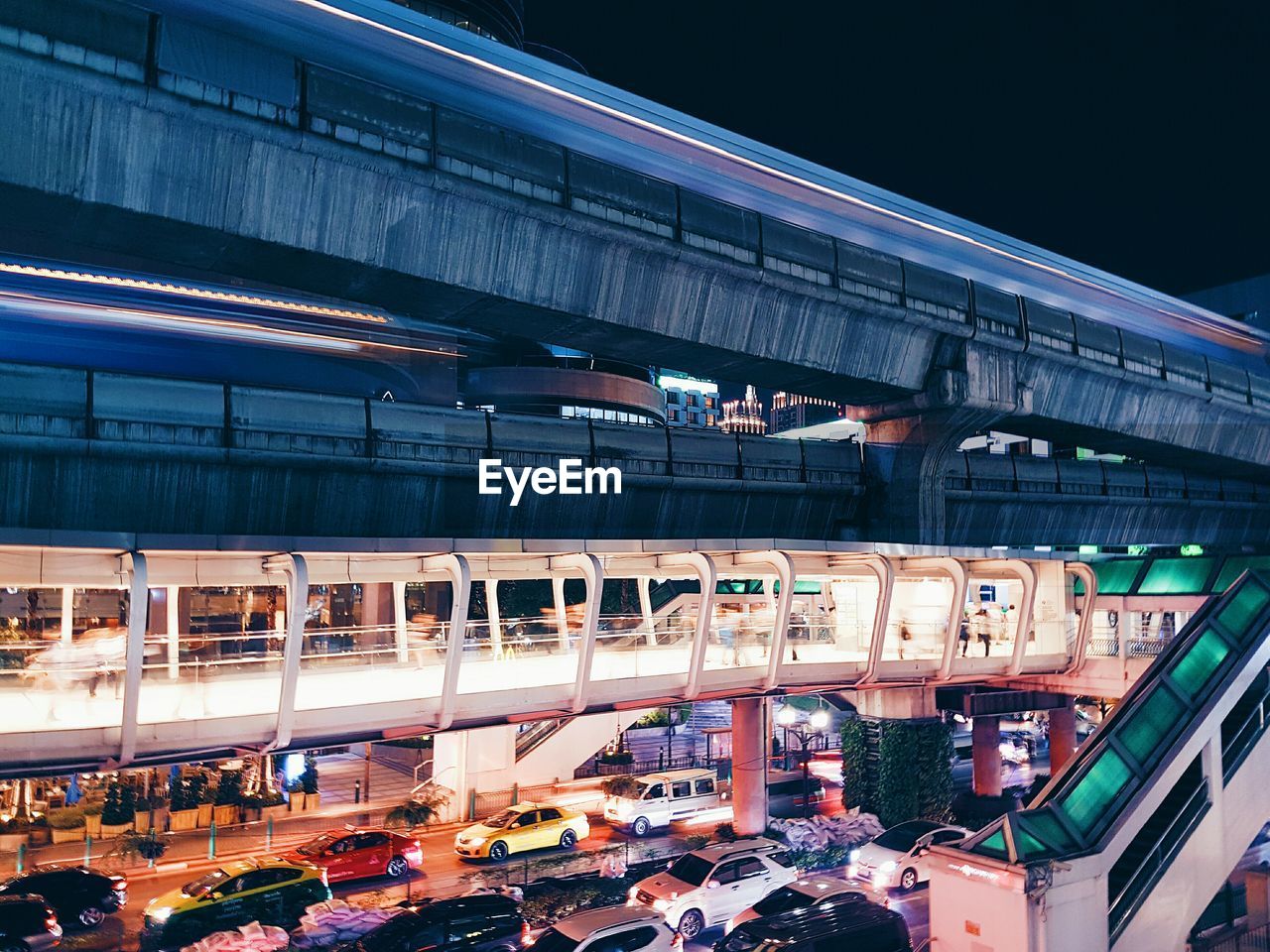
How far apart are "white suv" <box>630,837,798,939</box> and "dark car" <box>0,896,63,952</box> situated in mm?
11272

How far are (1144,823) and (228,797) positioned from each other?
82.3 feet

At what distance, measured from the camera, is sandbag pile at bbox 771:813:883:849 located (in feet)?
82.6

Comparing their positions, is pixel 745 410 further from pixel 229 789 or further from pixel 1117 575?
pixel 229 789

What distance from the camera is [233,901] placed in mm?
19109

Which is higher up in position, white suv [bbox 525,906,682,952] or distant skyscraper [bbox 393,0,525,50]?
distant skyscraper [bbox 393,0,525,50]

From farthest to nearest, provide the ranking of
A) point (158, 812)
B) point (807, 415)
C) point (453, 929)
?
point (807, 415), point (158, 812), point (453, 929)

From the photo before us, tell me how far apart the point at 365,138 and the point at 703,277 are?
285 inches

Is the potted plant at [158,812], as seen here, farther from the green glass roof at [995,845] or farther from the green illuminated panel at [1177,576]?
the green illuminated panel at [1177,576]

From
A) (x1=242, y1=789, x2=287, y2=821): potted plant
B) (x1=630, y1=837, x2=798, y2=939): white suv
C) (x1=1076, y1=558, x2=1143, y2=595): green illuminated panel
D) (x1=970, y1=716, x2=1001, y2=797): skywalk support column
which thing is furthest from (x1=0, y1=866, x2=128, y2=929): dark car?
(x1=1076, y1=558, x2=1143, y2=595): green illuminated panel

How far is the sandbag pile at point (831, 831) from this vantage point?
2517 centimetres

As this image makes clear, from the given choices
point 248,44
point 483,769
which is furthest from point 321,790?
point 248,44

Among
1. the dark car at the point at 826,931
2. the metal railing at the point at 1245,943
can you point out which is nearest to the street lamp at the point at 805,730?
the metal railing at the point at 1245,943

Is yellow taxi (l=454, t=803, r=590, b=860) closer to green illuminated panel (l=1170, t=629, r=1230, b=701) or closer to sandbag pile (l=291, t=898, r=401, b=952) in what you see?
sandbag pile (l=291, t=898, r=401, b=952)

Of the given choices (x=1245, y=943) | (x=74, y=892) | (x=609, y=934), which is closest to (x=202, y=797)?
(x=74, y=892)
